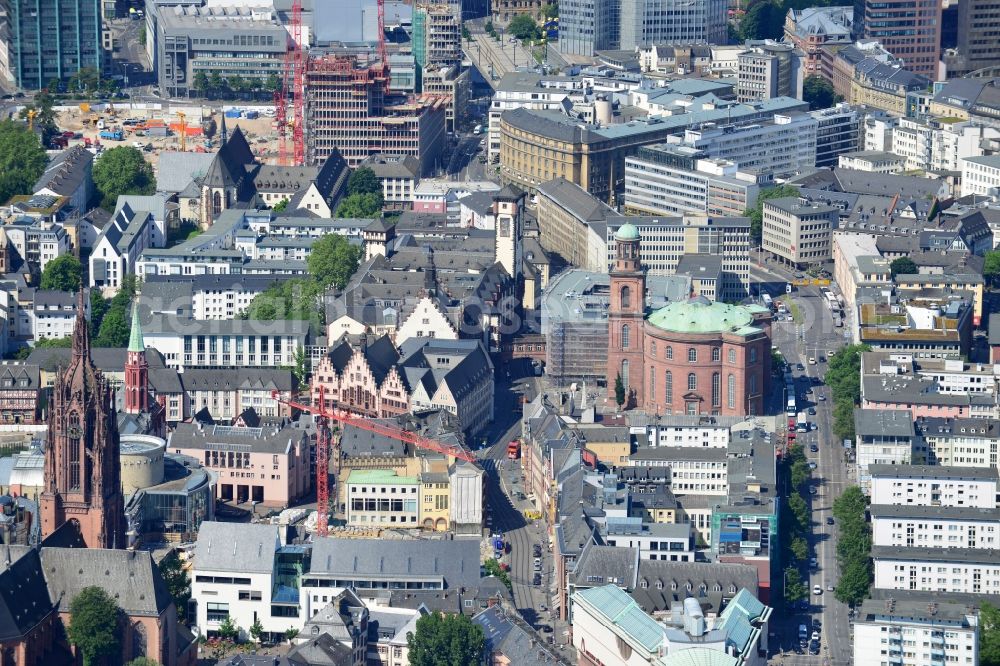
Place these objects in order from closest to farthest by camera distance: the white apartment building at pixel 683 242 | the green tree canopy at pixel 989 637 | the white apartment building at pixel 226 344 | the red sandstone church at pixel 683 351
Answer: the green tree canopy at pixel 989 637
the red sandstone church at pixel 683 351
the white apartment building at pixel 226 344
the white apartment building at pixel 683 242

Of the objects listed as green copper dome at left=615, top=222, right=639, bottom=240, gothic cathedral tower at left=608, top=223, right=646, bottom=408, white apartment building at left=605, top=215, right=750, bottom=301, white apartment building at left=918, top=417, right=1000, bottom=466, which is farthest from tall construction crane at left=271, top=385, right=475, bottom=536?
white apartment building at left=605, top=215, right=750, bottom=301

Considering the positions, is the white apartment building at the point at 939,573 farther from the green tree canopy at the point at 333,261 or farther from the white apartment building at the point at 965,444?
the green tree canopy at the point at 333,261

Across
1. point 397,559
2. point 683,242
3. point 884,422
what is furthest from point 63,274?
point 397,559

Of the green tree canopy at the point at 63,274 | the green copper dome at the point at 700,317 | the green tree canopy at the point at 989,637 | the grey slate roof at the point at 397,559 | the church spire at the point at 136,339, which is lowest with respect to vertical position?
the green tree canopy at the point at 989,637

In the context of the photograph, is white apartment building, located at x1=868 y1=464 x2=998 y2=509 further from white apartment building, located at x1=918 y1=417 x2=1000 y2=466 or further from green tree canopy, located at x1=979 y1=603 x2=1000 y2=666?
green tree canopy, located at x1=979 y1=603 x2=1000 y2=666

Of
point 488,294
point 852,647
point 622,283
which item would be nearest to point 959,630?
point 852,647

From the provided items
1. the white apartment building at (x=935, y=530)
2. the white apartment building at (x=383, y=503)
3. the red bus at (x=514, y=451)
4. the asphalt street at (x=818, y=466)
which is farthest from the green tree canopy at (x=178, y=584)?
the white apartment building at (x=935, y=530)

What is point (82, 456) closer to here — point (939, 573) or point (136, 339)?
point (136, 339)
